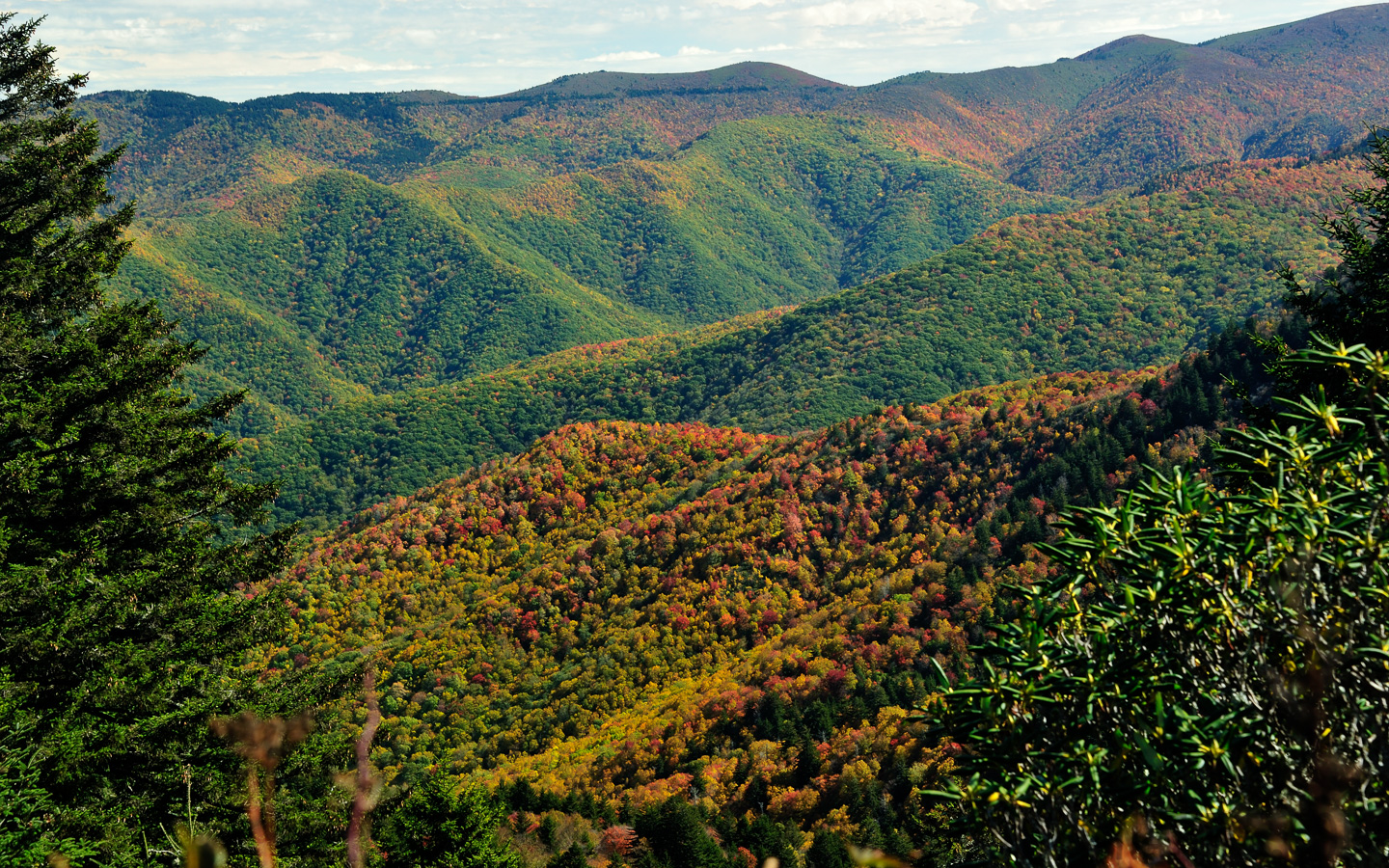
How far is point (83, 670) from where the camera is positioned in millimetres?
14328

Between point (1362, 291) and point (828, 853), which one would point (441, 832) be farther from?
point (1362, 291)

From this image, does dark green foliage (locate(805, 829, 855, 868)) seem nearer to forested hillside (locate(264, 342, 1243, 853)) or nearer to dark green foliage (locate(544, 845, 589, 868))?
forested hillside (locate(264, 342, 1243, 853))

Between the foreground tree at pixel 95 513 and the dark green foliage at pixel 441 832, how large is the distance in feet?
23.6

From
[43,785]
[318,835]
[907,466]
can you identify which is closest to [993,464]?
[907,466]

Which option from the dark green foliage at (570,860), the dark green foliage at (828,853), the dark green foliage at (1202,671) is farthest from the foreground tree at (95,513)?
the dark green foliage at (828,853)

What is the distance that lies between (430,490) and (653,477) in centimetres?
3744

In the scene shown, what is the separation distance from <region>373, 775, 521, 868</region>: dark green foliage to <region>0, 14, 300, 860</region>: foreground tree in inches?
283

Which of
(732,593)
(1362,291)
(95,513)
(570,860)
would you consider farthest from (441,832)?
(732,593)

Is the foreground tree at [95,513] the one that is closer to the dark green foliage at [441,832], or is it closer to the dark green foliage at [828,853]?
the dark green foliage at [441,832]

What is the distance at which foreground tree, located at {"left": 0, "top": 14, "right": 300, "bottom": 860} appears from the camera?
45.3 ft

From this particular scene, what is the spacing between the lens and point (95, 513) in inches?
632

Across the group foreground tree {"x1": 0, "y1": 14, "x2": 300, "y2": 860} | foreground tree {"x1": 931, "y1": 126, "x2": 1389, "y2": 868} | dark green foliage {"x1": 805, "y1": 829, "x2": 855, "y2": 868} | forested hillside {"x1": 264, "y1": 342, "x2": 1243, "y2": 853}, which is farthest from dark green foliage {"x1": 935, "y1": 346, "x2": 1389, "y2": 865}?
forested hillside {"x1": 264, "y1": 342, "x2": 1243, "y2": 853}

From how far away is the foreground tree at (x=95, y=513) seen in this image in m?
13.8

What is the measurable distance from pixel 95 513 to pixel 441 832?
38.8ft
